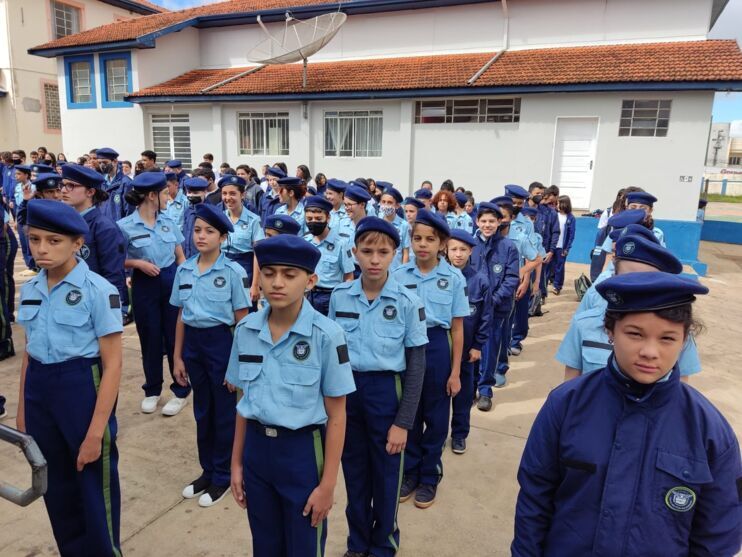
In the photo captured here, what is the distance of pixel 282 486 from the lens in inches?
80.5

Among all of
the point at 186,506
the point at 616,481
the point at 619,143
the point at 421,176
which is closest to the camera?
the point at 616,481

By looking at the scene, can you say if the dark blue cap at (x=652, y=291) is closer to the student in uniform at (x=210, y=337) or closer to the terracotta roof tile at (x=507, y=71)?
the student in uniform at (x=210, y=337)

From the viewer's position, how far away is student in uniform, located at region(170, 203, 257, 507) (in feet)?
10.7

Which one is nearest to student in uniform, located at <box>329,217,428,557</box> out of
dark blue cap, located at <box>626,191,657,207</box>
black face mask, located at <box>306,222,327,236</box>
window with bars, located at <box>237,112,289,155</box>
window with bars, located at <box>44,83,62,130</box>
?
black face mask, located at <box>306,222,327,236</box>

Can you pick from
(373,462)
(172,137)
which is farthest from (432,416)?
(172,137)

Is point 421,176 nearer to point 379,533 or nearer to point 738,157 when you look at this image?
point 379,533

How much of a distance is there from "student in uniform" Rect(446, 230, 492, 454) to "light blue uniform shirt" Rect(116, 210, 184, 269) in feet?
8.10

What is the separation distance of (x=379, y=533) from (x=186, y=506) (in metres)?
1.35

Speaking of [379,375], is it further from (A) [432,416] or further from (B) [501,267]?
(B) [501,267]

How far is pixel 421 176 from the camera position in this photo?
46.8ft

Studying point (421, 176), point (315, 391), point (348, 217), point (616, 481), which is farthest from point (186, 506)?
point (421, 176)

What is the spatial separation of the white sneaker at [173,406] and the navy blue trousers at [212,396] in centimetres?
121

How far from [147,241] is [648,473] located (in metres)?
4.11

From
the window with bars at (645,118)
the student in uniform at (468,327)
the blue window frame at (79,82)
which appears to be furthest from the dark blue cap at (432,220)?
the blue window frame at (79,82)
